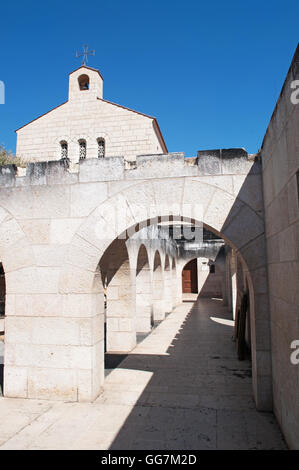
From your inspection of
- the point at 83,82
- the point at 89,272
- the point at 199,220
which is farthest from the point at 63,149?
the point at 199,220

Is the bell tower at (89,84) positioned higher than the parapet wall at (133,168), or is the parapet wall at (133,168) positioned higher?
the bell tower at (89,84)

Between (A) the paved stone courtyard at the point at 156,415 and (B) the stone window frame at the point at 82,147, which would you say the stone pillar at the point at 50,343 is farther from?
(B) the stone window frame at the point at 82,147

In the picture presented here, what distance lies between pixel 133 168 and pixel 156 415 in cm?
314

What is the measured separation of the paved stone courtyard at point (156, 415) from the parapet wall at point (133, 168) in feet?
9.75

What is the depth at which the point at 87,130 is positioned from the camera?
17609 mm

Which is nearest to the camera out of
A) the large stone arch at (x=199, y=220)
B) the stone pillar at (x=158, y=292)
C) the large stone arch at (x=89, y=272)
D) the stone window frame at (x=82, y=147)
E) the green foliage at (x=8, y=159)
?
the large stone arch at (x=199, y=220)

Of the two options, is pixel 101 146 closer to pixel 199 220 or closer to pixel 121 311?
pixel 121 311

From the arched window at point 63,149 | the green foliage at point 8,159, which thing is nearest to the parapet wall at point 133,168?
the green foliage at point 8,159

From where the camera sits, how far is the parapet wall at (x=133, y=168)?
414 cm

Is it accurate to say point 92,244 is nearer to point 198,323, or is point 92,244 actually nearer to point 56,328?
point 56,328

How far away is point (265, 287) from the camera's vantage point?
12.7ft

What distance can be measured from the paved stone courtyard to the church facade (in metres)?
13.2
